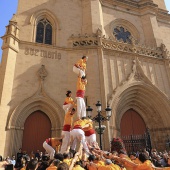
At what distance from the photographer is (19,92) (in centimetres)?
1278

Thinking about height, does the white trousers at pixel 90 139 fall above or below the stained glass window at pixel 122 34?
below

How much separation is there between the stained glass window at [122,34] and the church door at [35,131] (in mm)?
11776

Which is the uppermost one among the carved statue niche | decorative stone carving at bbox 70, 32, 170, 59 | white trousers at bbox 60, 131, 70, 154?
decorative stone carving at bbox 70, 32, 170, 59

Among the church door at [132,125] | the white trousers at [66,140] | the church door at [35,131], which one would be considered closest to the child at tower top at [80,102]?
the white trousers at [66,140]

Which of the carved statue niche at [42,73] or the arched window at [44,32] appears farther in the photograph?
the arched window at [44,32]

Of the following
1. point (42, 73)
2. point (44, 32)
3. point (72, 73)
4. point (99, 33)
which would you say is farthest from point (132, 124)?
point (44, 32)

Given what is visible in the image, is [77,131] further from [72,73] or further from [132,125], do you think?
[132,125]

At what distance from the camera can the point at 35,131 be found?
12.9 m

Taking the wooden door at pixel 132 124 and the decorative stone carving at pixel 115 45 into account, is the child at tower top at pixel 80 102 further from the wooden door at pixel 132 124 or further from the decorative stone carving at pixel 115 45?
the wooden door at pixel 132 124

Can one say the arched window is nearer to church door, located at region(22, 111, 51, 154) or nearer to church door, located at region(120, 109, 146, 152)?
church door, located at region(22, 111, 51, 154)

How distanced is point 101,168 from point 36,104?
10144 millimetres

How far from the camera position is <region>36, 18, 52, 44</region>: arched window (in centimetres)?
1614

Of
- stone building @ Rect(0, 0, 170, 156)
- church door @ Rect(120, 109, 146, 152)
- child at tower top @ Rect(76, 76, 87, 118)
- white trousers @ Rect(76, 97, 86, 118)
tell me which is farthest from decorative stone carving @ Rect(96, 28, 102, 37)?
white trousers @ Rect(76, 97, 86, 118)

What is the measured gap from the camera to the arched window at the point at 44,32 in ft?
53.0
